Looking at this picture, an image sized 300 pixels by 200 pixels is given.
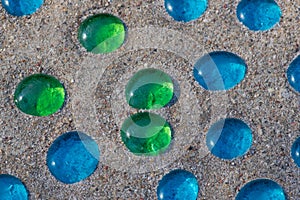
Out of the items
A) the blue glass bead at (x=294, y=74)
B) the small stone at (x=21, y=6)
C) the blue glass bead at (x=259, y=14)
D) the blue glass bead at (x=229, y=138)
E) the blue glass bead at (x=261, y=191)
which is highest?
the small stone at (x=21, y=6)

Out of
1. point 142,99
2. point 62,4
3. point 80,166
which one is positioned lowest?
point 80,166

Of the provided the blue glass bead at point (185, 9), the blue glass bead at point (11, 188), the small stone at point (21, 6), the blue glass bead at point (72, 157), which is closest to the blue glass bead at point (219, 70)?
the blue glass bead at point (185, 9)

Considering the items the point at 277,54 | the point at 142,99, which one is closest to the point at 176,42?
the point at 142,99

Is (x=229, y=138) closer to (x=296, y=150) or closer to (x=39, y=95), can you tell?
(x=296, y=150)

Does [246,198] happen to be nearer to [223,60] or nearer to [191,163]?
[191,163]

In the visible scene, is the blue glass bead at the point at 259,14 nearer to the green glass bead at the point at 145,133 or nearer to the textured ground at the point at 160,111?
the textured ground at the point at 160,111

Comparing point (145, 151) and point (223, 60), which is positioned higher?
point (223, 60)

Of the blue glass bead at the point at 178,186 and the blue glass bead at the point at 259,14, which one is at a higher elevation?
the blue glass bead at the point at 259,14
